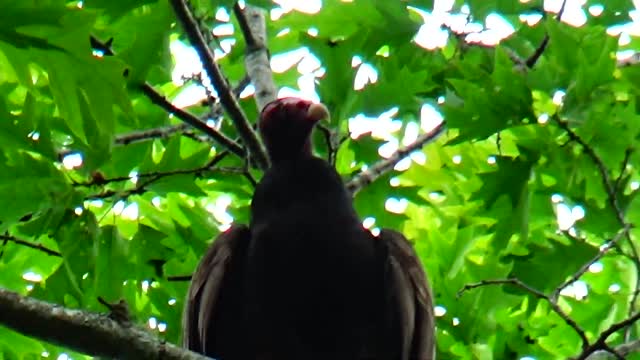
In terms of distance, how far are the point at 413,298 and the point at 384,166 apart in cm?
81

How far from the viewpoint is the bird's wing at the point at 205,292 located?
456 centimetres

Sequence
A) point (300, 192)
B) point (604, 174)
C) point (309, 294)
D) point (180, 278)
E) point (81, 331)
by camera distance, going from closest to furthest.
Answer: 1. point (81, 331)
2. point (309, 294)
3. point (604, 174)
4. point (300, 192)
5. point (180, 278)

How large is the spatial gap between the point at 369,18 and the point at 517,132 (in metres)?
0.78

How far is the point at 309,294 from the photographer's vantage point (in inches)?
179

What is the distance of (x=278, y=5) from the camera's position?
A: 184 inches

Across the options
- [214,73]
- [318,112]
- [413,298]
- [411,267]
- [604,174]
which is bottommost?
[413,298]

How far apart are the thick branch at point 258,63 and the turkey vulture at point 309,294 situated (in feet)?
2.11

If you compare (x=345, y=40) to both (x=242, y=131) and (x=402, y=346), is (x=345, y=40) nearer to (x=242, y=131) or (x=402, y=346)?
(x=242, y=131)

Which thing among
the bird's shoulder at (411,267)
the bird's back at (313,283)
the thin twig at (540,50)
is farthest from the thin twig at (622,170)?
the bird's back at (313,283)

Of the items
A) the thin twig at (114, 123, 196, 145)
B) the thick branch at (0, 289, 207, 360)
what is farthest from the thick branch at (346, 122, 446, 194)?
the thick branch at (0, 289, 207, 360)

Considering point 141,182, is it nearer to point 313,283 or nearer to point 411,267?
point 313,283

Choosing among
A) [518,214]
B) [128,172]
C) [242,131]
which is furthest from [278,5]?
[518,214]

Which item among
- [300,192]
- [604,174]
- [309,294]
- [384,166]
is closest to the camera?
[309,294]

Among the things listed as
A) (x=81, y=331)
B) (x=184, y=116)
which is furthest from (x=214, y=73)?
(x=81, y=331)
